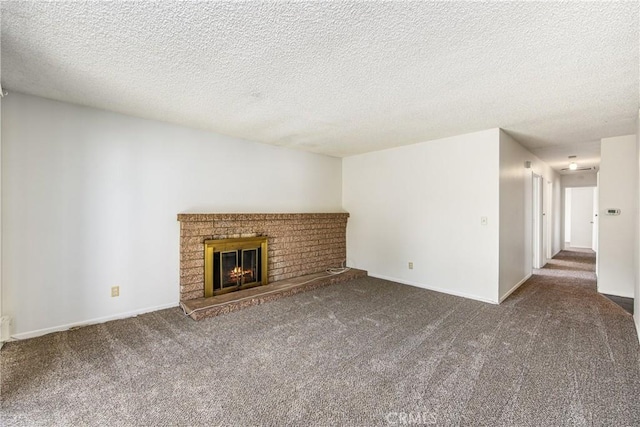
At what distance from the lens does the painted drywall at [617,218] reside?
3.84 m

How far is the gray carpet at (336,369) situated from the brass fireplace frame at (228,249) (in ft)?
1.73

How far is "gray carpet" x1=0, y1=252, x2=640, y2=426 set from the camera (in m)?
1.63

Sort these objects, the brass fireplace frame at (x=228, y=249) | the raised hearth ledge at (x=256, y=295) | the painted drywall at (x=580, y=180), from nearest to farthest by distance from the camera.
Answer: the raised hearth ledge at (x=256, y=295) < the brass fireplace frame at (x=228, y=249) < the painted drywall at (x=580, y=180)

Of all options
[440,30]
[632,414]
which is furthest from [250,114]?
[632,414]

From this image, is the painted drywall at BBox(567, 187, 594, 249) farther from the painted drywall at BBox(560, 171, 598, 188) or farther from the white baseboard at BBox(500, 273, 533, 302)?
the white baseboard at BBox(500, 273, 533, 302)

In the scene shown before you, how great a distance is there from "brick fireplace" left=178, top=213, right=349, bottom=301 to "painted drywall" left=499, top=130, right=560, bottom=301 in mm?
2575

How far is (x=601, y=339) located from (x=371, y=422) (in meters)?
2.50

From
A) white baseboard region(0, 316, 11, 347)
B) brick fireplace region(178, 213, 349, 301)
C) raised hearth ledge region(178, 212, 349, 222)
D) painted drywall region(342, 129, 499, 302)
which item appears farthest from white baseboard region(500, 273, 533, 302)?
white baseboard region(0, 316, 11, 347)

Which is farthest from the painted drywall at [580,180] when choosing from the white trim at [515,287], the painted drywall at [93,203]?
the painted drywall at [93,203]

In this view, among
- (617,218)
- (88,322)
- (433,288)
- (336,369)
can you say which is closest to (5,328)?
(88,322)

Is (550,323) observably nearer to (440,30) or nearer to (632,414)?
(632,414)

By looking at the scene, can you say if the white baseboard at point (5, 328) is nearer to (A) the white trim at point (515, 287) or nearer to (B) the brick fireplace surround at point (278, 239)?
(B) the brick fireplace surround at point (278, 239)

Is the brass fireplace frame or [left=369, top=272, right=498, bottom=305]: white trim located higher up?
the brass fireplace frame

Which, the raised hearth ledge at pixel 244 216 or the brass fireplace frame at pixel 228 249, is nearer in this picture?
the raised hearth ledge at pixel 244 216
